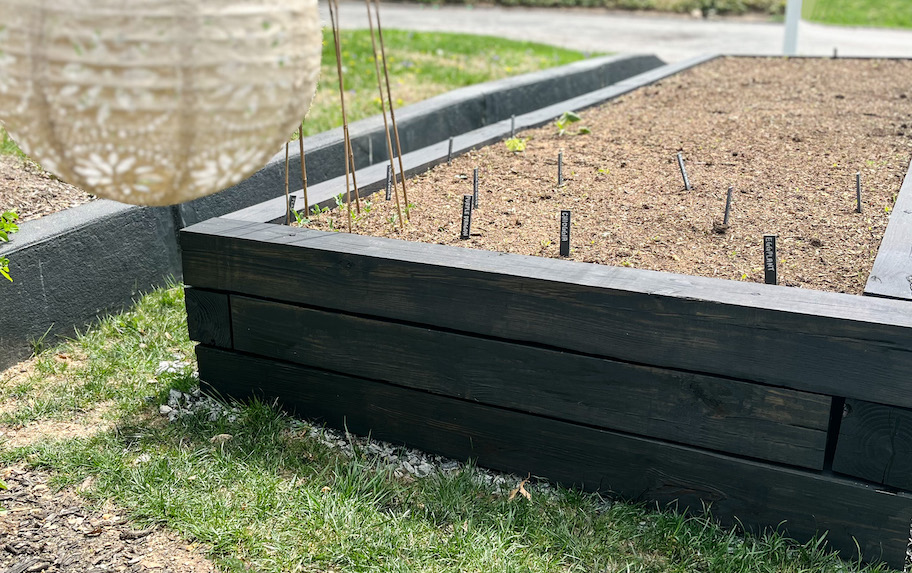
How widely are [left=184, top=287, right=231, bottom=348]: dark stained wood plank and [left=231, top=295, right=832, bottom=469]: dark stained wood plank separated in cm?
4

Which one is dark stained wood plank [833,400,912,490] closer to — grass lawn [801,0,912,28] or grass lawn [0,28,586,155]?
grass lawn [0,28,586,155]

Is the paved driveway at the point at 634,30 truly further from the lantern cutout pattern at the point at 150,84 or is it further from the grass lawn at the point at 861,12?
the lantern cutout pattern at the point at 150,84

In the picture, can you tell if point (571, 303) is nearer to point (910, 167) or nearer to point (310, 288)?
point (310, 288)

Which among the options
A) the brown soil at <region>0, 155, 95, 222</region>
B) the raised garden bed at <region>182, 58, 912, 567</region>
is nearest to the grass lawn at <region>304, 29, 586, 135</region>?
the brown soil at <region>0, 155, 95, 222</region>

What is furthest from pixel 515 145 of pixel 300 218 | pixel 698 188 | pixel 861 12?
pixel 861 12

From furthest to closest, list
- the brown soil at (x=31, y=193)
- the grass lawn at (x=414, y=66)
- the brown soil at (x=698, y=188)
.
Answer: the grass lawn at (x=414, y=66) → the brown soil at (x=31, y=193) → the brown soil at (x=698, y=188)

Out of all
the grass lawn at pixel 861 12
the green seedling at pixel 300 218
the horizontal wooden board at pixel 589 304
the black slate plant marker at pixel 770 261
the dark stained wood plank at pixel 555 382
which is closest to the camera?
the horizontal wooden board at pixel 589 304

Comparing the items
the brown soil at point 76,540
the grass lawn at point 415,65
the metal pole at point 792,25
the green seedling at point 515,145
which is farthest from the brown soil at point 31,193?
the metal pole at point 792,25

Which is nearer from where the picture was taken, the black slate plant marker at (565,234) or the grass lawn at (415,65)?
the black slate plant marker at (565,234)

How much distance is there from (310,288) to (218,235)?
14.8 inches

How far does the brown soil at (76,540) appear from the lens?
7.59 feet

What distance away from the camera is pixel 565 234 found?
2836 millimetres

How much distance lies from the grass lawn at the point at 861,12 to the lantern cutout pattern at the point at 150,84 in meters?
14.8

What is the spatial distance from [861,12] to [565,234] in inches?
572
